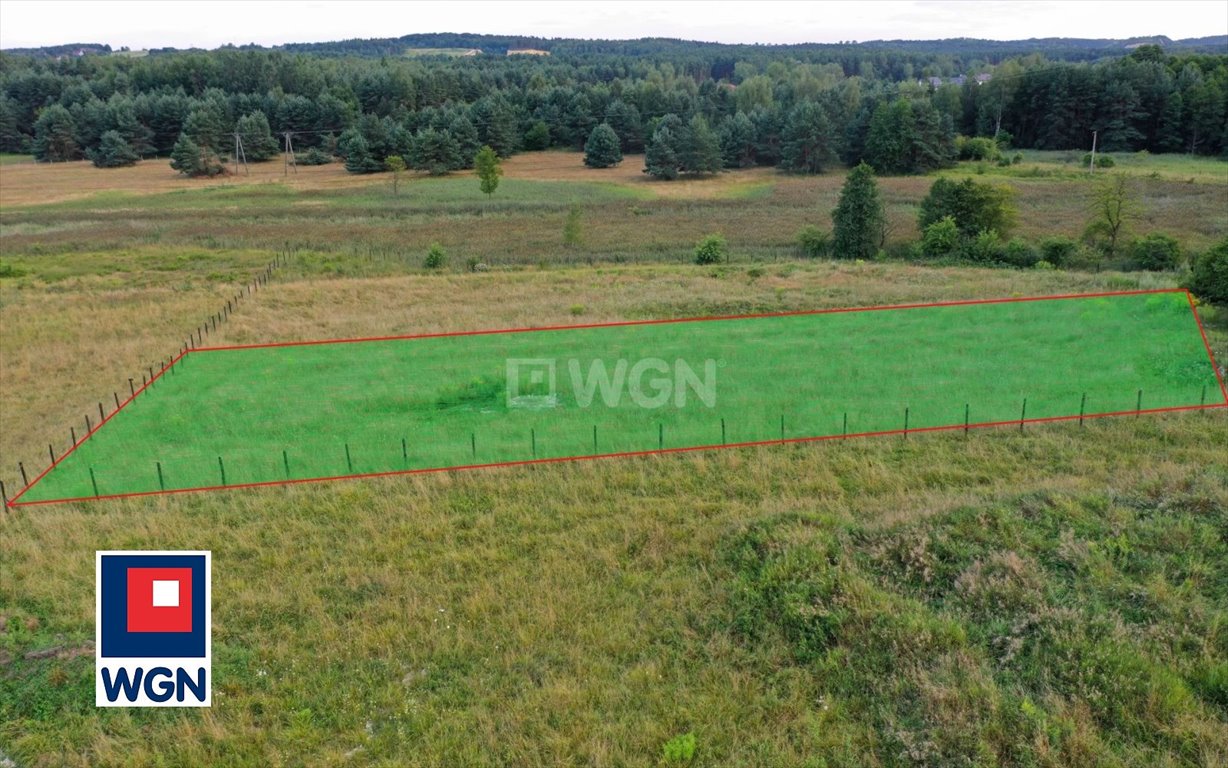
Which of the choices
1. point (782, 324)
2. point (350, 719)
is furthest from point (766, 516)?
point (782, 324)

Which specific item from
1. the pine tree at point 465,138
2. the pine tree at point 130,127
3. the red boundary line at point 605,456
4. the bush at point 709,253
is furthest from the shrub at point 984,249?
the pine tree at point 130,127

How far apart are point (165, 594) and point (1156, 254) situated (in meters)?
47.7

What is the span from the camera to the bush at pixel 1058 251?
44219 millimetres

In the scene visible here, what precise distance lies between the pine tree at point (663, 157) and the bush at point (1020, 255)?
51.3m

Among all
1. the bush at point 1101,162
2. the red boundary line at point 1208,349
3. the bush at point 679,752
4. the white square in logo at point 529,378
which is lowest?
the bush at point 679,752

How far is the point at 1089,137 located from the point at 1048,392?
324 ft

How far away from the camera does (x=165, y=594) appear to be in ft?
39.7

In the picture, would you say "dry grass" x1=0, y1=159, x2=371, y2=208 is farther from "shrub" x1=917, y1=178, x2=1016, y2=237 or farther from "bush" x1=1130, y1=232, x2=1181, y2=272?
"bush" x1=1130, y1=232, x2=1181, y2=272

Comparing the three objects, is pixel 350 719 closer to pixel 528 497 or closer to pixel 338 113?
pixel 528 497

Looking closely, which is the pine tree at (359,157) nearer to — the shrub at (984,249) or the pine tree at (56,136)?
the pine tree at (56,136)

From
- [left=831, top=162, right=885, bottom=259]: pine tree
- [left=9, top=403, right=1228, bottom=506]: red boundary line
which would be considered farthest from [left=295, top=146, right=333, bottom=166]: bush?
[left=9, top=403, right=1228, bottom=506]: red boundary line

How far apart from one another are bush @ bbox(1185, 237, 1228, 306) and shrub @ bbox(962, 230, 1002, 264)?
53.7 feet

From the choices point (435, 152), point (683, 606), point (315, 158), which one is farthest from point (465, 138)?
point (683, 606)

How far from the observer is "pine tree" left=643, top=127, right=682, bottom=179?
299ft
